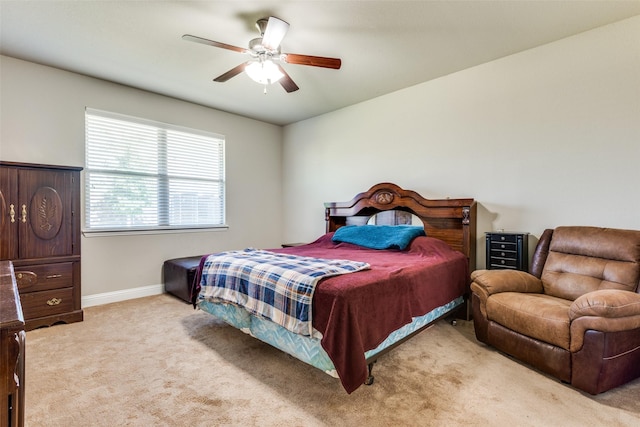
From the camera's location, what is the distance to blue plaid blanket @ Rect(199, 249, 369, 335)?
1.92 metres

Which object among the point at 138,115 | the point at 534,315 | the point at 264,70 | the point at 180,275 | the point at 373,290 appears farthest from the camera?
the point at 138,115

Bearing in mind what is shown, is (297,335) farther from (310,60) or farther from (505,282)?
(310,60)

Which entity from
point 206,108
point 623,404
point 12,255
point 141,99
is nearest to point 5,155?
point 12,255

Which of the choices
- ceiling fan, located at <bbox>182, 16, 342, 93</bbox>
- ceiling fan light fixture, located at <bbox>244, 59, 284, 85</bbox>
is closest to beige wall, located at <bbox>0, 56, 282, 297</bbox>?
ceiling fan, located at <bbox>182, 16, 342, 93</bbox>

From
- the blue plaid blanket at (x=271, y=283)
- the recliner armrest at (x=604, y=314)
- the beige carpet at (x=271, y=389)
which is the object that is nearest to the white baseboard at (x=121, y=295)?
the beige carpet at (x=271, y=389)

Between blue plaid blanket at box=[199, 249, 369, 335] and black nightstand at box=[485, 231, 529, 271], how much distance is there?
5.11 ft

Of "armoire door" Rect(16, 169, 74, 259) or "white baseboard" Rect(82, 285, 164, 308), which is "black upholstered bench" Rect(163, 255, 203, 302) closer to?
"white baseboard" Rect(82, 285, 164, 308)

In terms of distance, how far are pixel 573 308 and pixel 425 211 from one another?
1784 millimetres

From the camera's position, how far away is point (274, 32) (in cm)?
236

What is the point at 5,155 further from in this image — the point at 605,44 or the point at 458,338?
the point at 605,44

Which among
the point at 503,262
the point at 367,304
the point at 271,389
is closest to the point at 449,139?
the point at 503,262

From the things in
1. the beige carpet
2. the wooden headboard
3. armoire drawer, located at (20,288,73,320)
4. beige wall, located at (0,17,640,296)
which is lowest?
the beige carpet

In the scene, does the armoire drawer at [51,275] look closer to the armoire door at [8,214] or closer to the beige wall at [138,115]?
the armoire door at [8,214]

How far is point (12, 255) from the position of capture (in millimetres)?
2889
